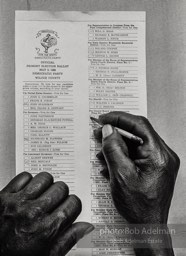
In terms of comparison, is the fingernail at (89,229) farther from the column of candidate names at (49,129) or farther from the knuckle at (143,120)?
the knuckle at (143,120)

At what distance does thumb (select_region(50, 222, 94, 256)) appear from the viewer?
2.01 ft

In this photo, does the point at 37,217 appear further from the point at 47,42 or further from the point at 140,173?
the point at 47,42

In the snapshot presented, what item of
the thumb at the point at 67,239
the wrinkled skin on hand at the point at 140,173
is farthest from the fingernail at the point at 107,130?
the thumb at the point at 67,239

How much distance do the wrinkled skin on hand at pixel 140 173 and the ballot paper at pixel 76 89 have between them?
0.04 meters

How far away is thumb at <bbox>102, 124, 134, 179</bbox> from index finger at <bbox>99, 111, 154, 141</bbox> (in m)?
→ 0.02

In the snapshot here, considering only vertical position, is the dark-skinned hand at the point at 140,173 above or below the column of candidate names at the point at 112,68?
below

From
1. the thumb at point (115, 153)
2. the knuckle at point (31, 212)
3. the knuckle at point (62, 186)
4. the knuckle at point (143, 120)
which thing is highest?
the knuckle at point (143, 120)

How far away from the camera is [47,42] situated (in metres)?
0.69

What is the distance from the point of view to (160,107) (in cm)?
70

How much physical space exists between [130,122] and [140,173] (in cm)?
8

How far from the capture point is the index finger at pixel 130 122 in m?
0.65

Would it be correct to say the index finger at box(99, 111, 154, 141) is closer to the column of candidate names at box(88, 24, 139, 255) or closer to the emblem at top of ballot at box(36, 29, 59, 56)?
the column of candidate names at box(88, 24, 139, 255)

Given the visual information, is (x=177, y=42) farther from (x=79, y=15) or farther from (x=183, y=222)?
(x=183, y=222)

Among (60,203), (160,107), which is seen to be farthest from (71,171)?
(160,107)
